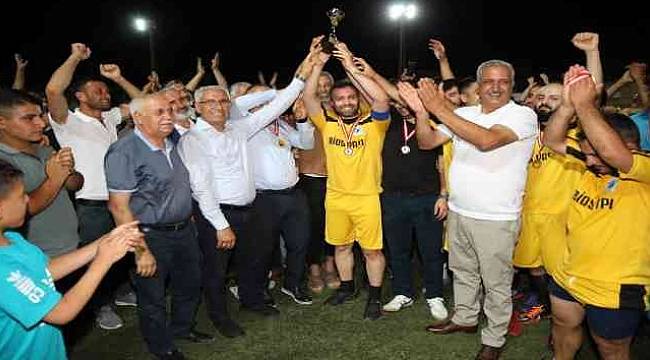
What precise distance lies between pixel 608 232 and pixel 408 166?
2.45 metres

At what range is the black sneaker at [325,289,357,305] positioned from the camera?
19.6 feet

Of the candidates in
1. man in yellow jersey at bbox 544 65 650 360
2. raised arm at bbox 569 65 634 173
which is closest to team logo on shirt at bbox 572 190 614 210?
man in yellow jersey at bbox 544 65 650 360

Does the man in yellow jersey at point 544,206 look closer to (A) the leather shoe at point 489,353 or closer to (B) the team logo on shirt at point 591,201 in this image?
(A) the leather shoe at point 489,353

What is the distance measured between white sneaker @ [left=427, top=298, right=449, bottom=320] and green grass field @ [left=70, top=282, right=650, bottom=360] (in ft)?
0.28

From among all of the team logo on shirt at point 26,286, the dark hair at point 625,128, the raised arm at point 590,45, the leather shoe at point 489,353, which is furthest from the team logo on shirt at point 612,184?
the team logo on shirt at point 26,286

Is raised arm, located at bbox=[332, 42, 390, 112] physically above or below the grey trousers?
above

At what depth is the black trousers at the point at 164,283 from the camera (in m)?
4.42

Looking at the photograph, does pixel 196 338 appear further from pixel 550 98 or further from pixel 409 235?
pixel 550 98

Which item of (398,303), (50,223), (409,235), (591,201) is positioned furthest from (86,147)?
(591,201)

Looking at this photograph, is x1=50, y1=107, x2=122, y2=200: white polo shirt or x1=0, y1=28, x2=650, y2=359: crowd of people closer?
x1=0, y1=28, x2=650, y2=359: crowd of people

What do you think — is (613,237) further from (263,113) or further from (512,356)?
(263,113)

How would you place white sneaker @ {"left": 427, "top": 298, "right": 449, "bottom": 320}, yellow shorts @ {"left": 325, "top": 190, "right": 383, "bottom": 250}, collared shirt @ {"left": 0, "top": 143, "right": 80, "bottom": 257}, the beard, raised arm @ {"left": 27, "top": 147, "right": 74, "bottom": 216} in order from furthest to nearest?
yellow shorts @ {"left": 325, "top": 190, "right": 383, "bottom": 250}
white sneaker @ {"left": 427, "top": 298, "right": 449, "bottom": 320}
the beard
collared shirt @ {"left": 0, "top": 143, "right": 80, "bottom": 257}
raised arm @ {"left": 27, "top": 147, "right": 74, "bottom": 216}

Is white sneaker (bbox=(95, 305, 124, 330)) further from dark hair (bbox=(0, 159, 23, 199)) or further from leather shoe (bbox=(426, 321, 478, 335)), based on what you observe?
dark hair (bbox=(0, 159, 23, 199))

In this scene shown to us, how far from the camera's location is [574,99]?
124 inches
